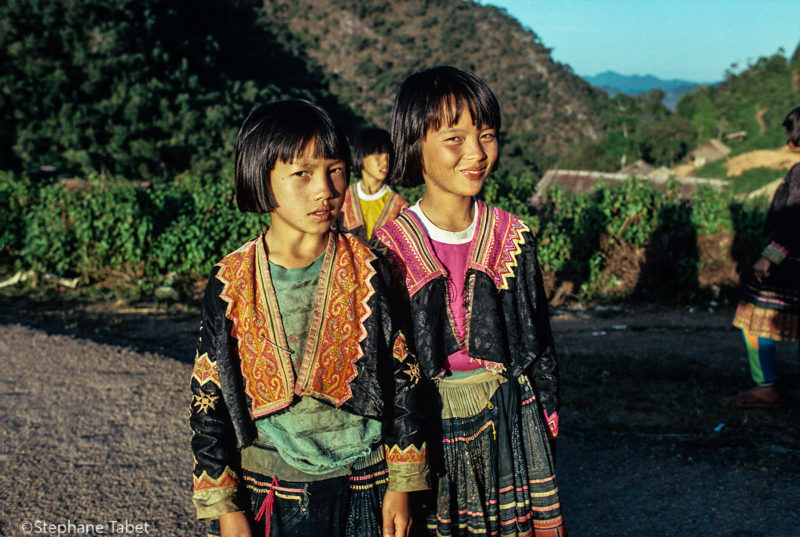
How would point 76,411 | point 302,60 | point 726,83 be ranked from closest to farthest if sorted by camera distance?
point 76,411 → point 302,60 → point 726,83

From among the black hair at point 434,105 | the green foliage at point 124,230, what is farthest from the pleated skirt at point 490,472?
the green foliage at point 124,230

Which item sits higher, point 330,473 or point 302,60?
point 302,60

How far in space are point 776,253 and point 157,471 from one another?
397 centimetres

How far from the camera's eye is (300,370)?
1.63 metres

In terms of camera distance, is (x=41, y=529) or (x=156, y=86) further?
(x=156, y=86)

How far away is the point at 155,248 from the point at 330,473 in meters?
8.11

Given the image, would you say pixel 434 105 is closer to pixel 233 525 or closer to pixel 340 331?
pixel 340 331

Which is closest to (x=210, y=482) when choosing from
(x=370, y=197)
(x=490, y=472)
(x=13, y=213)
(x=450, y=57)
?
(x=490, y=472)

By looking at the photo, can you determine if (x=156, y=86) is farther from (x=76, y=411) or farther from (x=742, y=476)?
(x=742, y=476)

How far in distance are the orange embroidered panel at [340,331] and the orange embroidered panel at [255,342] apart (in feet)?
0.33

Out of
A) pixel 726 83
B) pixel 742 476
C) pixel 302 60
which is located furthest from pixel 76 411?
pixel 726 83

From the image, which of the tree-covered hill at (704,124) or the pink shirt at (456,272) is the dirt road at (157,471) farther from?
the tree-covered hill at (704,124)

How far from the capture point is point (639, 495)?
10.9 feet

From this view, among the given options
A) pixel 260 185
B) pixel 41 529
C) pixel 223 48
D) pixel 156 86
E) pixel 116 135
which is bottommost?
pixel 41 529
